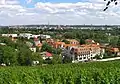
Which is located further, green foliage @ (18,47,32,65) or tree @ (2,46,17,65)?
green foliage @ (18,47,32,65)

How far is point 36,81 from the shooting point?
31.3 feet

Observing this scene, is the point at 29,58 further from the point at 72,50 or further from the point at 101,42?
the point at 101,42

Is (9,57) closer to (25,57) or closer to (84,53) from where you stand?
(25,57)

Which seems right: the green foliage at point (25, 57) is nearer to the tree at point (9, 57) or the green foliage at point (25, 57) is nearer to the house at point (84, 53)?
the tree at point (9, 57)

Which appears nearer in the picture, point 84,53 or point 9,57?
point 9,57

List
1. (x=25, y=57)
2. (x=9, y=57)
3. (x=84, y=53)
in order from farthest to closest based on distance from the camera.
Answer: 1. (x=84, y=53)
2. (x=25, y=57)
3. (x=9, y=57)

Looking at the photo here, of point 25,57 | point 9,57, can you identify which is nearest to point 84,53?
point 25,57

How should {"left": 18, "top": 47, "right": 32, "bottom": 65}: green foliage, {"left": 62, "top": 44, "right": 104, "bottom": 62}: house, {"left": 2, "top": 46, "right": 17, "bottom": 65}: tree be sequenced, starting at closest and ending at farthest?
{"left": 2, "top": 46, "right": 17, "bottom": 65}: tree
{"left": 18, "top": 47, "right": 32, "bottom": 65}: green foliage
{"left": 62, "top": 44, "right": 104, "bottom": 62}: house

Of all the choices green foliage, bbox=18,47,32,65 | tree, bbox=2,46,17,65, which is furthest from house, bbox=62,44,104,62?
tree, bbox=2,46,17,65

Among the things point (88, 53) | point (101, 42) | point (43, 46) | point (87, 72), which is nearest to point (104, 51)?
point (88, 53)

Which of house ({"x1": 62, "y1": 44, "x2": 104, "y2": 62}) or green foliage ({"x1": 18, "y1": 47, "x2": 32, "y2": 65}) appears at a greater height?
green foliage ({"x1": 18, "y1": 47, "x2": 32, "y2": 65})

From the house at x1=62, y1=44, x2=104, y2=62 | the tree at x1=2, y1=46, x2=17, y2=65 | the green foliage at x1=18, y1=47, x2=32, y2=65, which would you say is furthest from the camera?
the house at x1=62, y1=44, x2=104, y2=62

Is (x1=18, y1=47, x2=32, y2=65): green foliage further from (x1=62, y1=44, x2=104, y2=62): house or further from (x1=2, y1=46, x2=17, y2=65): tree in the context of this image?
(x1=62, y1=44, x2=104, y2=62): house

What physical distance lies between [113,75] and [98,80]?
0.51 metres
